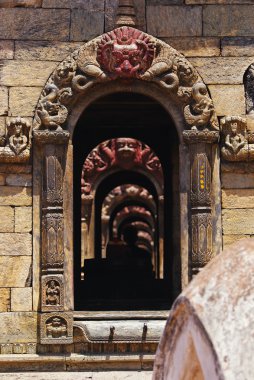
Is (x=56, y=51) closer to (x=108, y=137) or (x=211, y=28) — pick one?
(x=211, y=28)

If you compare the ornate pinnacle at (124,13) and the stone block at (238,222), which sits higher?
the ornate pinnacle at (124,13)

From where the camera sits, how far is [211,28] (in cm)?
945

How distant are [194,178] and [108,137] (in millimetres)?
5488

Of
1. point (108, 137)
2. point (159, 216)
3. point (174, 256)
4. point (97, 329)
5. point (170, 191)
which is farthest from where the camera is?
point (159, 216)

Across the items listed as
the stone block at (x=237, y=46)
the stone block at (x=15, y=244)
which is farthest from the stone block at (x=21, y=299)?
the stone block at (x=237, y=46)

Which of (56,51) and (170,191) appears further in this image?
(170,191)

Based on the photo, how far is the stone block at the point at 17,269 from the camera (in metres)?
9.23

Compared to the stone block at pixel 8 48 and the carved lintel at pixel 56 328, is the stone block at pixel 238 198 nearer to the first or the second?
the carved lintel at pixel 56 328

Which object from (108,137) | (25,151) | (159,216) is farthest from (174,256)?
(159,216)

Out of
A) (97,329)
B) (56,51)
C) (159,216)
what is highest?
(56,51)

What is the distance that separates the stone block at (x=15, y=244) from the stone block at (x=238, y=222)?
193 centimetres

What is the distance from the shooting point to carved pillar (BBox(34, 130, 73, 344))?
912 cm

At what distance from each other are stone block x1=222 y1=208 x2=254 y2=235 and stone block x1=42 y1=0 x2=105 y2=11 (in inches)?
94.4

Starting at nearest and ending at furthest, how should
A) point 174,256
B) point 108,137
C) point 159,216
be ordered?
point 174,256 → point 108,137 → point 159,216
